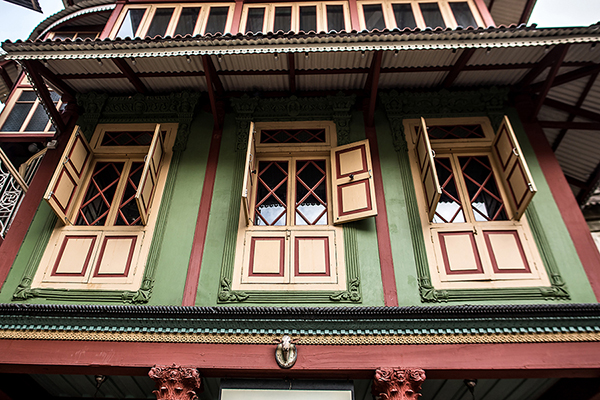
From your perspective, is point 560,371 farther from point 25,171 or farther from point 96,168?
point 25,171

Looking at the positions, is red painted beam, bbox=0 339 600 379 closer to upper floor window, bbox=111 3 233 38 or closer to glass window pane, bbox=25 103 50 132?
glass window pane, bbox=25 103 50 132

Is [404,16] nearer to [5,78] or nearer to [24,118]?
[24,118]

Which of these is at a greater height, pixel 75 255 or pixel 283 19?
pixel 283 19

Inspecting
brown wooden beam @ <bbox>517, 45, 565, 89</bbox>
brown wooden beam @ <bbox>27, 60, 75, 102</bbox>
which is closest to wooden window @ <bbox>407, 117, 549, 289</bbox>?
brown wooden beam @ <bbox>517, 45, 565, 89</bbox>

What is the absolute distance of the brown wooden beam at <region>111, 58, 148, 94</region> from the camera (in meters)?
7.25

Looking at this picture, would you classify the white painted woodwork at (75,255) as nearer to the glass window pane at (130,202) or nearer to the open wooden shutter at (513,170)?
the glass window pane at (130,202)

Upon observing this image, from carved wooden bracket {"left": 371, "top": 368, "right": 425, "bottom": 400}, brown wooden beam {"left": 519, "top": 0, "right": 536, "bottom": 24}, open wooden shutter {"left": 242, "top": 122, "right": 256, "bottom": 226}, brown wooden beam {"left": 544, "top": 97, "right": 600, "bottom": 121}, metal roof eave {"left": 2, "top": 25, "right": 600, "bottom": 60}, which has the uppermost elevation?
brown wooden beam {"left": 519, "top": 0, "right": 536, "bottom": 24}

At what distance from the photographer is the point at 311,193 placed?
23.0 feet

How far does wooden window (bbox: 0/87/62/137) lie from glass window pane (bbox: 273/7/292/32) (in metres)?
5.37

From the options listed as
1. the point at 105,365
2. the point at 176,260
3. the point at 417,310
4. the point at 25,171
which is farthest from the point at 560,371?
the point at 25,171

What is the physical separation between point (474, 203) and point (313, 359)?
3.58 metres

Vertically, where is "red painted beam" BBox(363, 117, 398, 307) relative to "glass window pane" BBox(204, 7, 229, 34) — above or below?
below

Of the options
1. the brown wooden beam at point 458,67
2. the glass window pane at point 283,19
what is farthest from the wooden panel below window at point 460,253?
the glass window pane at point 283,19

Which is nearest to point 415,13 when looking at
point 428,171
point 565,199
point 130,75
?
point 428,171
